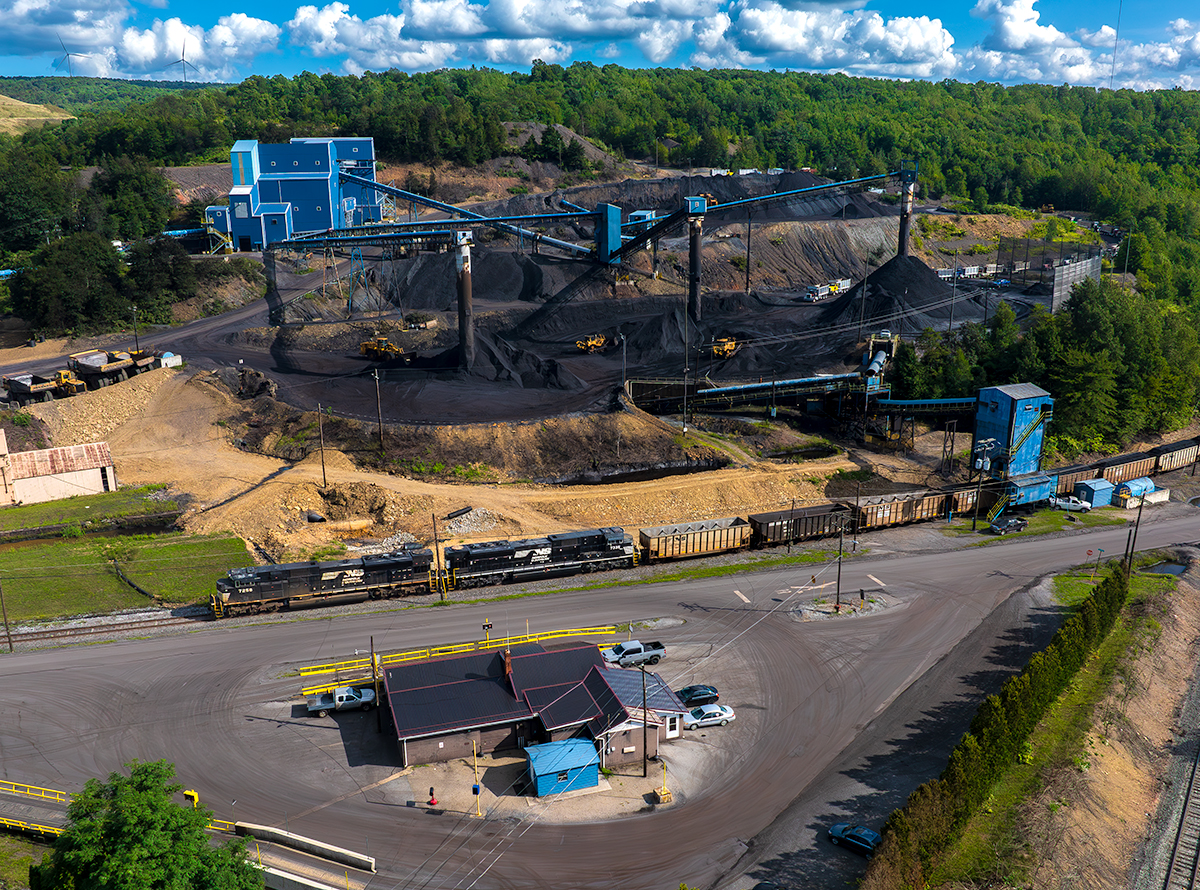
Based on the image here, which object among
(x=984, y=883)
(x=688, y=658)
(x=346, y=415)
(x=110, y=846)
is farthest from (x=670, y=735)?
Answer: (x=346, y=415)

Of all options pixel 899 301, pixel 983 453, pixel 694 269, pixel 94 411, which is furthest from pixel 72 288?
pixel 899 301

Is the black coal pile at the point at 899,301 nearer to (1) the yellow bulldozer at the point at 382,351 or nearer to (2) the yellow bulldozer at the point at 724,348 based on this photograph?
(2) the yellow bulldozer at the point at 724,348

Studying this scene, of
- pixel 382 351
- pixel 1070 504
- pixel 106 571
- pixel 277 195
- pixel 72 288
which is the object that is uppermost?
pixel 277 195

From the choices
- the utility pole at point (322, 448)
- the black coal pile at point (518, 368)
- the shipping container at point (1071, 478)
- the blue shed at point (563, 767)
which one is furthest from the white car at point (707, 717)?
the black coal pile at point (518, 368)

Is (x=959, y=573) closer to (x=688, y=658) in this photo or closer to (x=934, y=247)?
(x=688, y=658)

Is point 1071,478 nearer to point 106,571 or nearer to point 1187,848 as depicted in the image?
point 1187,848
